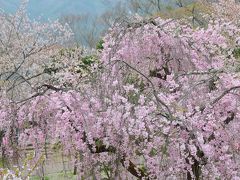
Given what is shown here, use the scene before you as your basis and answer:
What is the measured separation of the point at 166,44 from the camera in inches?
225

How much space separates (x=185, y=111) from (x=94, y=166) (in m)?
1.41

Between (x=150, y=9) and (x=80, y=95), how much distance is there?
101ft

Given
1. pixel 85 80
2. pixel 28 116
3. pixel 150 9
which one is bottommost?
pixel 28 116

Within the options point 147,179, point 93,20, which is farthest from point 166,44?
point 93,20

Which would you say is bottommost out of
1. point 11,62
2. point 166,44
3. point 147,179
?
point 147,179

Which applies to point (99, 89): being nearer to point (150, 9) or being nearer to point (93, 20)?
point (150, 9)

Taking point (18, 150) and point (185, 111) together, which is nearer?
point (185, 111)

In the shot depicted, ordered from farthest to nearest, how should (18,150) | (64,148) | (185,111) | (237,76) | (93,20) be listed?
(93,20) → (18,150) → (64,148) → (237,76) → (185,111)

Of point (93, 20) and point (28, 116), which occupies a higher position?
point (93, 20)

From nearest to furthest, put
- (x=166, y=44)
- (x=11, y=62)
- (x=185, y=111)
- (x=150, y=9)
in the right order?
(x=185, y=111) < (x=166, y=44) < (x=11, y=62) < (x=150, y=9)

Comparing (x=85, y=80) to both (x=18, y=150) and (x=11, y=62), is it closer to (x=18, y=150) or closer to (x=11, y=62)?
(x=18, y=150)

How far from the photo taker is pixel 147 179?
5246mm

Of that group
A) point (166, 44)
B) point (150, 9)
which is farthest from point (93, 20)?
point (166, 44)

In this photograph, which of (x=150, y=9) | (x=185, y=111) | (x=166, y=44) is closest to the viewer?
(x=185, y=111)
